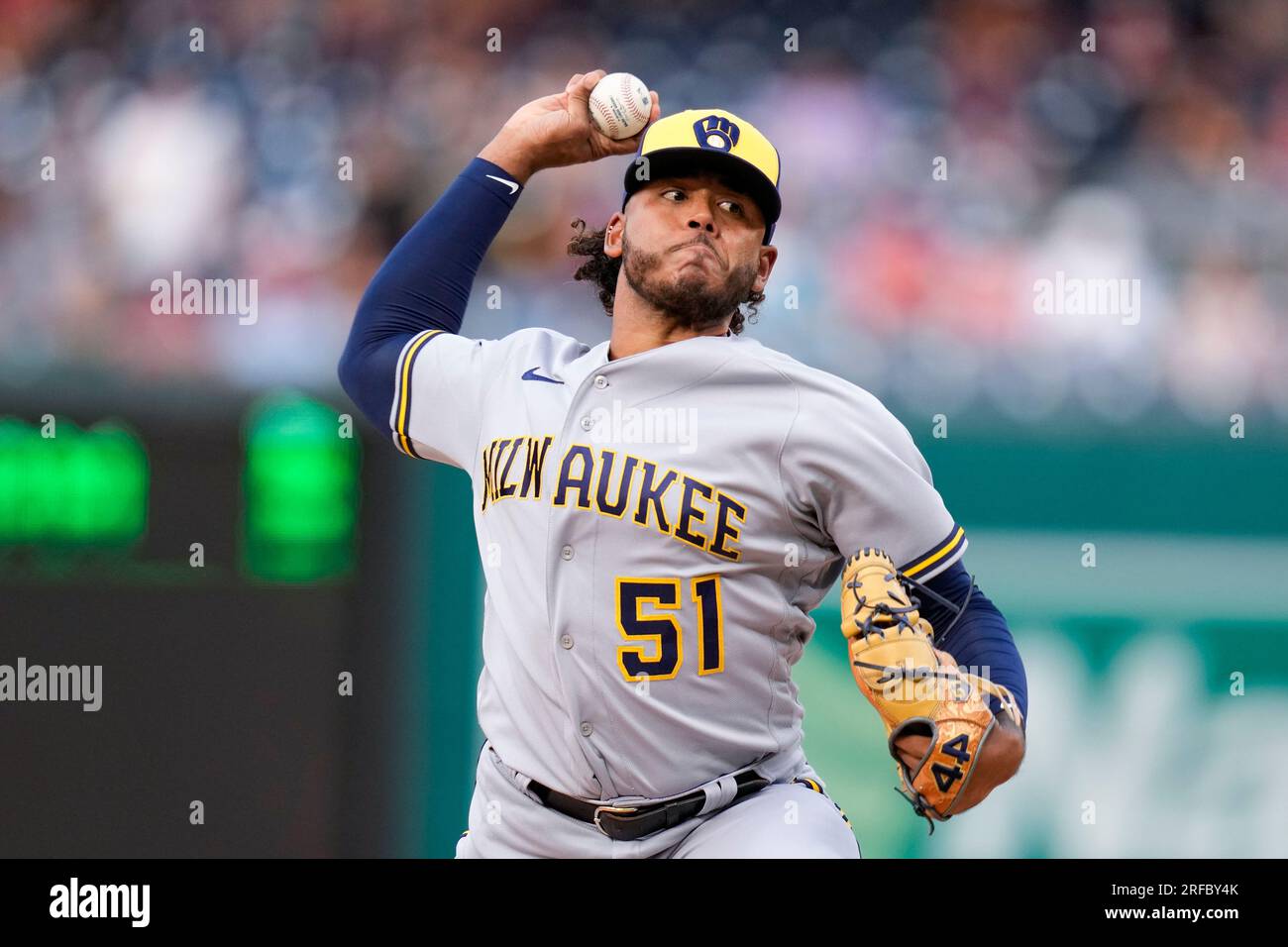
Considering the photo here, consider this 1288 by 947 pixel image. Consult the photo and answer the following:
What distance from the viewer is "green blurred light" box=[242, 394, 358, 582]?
451cm

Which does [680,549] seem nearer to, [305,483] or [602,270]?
[602,270]

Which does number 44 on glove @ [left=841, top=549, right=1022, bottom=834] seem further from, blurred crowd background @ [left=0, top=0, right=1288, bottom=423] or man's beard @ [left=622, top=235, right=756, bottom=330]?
blurred crowd background @ [left=0, top=0, right=1288, bottom=423]

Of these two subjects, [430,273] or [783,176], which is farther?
[783,176]

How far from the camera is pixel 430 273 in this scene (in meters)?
2.97

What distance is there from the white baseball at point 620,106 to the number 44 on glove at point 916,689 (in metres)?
1.04

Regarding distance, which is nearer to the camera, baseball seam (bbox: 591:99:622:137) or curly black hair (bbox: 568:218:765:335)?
baseball seam (bbox: 591:99:622:137)

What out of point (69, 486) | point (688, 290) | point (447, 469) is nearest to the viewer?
point (688, 290)

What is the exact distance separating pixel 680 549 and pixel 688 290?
480mm

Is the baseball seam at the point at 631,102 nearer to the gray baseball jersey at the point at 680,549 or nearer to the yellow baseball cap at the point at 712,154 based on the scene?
the yellow baseball cap at the point at 712,154

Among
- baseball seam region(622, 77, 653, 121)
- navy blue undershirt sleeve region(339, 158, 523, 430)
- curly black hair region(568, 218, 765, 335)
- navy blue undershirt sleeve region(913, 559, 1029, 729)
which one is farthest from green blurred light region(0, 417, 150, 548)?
navy blue undershirt sleeve region(913, 559, 1029, 729)

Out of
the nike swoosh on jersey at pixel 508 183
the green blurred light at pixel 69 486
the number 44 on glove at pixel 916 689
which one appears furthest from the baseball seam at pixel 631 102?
the green blurred light at pixel 69 486

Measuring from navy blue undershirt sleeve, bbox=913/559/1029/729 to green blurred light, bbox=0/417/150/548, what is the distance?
279 centimetres

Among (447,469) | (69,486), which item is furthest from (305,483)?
(69,486)
